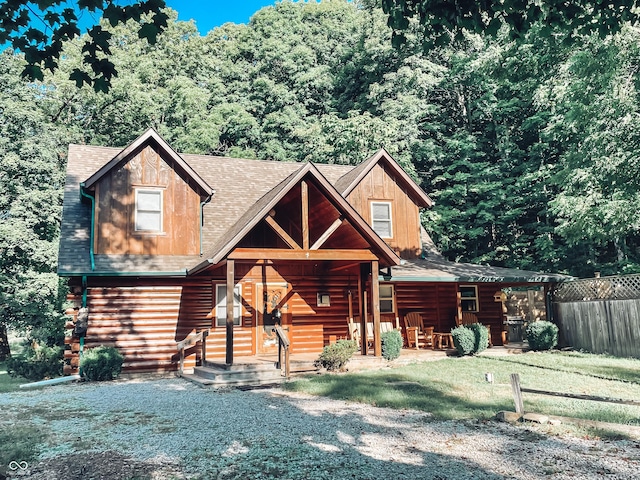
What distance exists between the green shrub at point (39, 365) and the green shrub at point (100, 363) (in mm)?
4953

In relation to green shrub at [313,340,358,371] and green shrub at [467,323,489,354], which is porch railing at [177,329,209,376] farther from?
green shrub at [467,323,489,354]

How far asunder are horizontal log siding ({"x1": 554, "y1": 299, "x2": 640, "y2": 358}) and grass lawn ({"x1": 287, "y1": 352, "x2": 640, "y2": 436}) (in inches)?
34.1

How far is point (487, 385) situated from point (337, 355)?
3886 mm

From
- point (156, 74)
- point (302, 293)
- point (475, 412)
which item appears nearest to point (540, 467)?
point (475, 412)

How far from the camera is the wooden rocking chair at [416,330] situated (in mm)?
18938

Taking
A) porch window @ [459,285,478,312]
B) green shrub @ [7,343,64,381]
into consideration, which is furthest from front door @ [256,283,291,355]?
porch window @ [459,285,478,312]

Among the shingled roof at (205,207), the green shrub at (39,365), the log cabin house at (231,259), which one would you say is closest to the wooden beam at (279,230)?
the log cabin house at (231,259)

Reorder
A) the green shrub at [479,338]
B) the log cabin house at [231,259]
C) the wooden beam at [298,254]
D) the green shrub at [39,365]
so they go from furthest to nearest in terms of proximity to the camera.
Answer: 1. the green shrub at [39,365]
2. the green shrub at [479,338]
3. the log cabin house at [231,259]
4. the wooden beam at [298,254]

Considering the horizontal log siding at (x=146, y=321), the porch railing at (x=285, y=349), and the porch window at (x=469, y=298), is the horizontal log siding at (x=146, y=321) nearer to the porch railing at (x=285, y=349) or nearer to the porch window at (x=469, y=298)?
the porch railing at (x=285, y=349)

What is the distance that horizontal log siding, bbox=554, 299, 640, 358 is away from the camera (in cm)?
1684

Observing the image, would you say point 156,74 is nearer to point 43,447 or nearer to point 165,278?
point 165,278

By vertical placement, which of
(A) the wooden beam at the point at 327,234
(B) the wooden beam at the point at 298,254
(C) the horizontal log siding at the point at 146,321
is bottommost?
(C) the horizontal log siding at the point at 146,321

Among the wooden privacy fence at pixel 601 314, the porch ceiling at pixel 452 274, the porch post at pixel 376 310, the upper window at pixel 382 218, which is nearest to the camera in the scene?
the porch post at pixel 376 310

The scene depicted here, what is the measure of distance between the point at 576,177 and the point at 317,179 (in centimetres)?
1264
